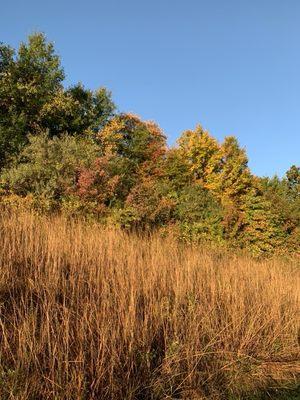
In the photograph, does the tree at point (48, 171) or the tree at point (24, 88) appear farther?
the tree at point (24, 88)

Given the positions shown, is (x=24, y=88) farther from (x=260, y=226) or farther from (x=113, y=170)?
(x=260, y=226)

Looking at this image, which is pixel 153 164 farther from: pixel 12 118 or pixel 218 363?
pixel 218 363

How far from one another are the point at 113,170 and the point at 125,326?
1352 centimetres

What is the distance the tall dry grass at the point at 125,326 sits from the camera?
368 centimetres

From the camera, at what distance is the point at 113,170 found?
1753 cm

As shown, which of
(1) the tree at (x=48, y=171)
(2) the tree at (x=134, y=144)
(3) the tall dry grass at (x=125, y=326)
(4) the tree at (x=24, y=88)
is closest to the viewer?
(3) the tall dry grass at (x=125, y=326)

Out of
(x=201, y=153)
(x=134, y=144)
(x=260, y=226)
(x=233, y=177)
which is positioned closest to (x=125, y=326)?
(x=134, y=144)

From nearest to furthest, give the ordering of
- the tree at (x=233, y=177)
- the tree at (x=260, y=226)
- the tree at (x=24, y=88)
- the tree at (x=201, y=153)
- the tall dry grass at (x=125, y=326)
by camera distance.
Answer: the tall dry grass at (x=125, y=326) → the tree at (x=24, y=88) → the tree at (x=260, y=226) → the tree at (x=233, y=177) → the tree at (x=201, y=153)

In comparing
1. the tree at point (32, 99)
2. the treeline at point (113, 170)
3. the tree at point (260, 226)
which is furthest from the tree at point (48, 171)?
the tree at point (260, 226)

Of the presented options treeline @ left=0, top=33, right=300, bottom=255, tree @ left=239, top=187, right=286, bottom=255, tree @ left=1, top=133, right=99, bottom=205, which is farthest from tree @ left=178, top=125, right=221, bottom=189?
tree @ left=1, top=133, right=99, bottom=205

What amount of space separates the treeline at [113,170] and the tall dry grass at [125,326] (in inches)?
231

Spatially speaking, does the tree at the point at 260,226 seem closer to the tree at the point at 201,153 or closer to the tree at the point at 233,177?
the tree at the point at 233,177

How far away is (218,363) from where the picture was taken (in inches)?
195

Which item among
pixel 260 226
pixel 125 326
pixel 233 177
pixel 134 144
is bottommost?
pixel 125 326
